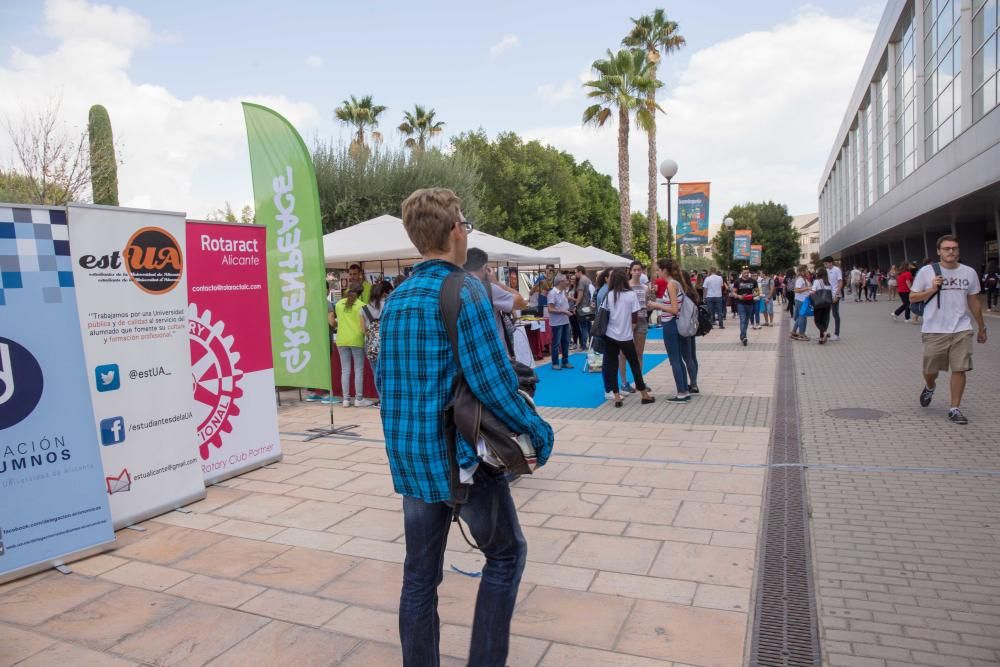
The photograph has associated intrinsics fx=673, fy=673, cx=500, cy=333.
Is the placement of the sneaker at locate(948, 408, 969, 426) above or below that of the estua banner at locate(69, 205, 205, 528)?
below

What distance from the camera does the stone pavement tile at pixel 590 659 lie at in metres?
2.71

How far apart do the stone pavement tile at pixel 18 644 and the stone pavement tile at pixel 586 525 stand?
2.64m

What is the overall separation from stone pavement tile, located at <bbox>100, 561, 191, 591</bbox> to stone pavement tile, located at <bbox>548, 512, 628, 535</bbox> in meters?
2.09

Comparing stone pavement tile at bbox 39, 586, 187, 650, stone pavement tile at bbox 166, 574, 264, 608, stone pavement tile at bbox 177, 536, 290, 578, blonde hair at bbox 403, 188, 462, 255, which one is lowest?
stone pavement tile at bbox 177, 536, 290, 578

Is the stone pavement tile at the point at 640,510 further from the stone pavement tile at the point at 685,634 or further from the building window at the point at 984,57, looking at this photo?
the building window at the point at 984,57

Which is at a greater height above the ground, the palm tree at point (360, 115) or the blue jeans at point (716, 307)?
the palm tree at point (360, 115)

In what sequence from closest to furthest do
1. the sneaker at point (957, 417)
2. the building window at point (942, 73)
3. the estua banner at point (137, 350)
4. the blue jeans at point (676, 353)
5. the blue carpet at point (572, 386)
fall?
the estua banner at point (137, 350) < the sneaker at point (957, 417) < the blue jeans at point (676, 353) < the blue carpet at point (572, 386) < the building window at point (942, 73)

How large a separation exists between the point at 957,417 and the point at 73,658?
7.44 metres

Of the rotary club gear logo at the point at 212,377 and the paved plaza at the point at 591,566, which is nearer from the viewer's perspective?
the paved plaza at the point at 591,566

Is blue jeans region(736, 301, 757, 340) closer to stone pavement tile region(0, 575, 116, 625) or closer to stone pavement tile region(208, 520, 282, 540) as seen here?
stone pavement tile region(208, 520, 282, 540)

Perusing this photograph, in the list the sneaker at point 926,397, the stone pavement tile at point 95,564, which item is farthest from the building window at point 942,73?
the stone pavement tile at point 95,564

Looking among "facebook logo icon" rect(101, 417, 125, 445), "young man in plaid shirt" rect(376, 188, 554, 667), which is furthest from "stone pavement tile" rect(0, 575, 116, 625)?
"young man in plaid shirt" rect(376, 188, 554, 667)

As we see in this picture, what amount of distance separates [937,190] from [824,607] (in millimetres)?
24031

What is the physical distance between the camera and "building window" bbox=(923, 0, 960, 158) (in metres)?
21.4
